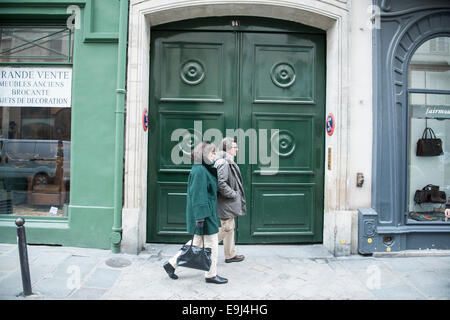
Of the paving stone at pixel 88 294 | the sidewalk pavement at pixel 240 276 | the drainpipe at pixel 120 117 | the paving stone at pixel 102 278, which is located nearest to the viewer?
the paving stone at pixel 88 294

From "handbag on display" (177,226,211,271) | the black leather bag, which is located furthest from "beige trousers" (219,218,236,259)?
the black leather bag

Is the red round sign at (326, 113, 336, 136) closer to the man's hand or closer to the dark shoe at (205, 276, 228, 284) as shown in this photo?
the man's hand

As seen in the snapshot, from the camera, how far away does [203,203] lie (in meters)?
3.89

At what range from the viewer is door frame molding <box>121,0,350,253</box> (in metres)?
5.25

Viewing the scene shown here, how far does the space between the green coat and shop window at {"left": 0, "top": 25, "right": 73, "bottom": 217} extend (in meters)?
2.79

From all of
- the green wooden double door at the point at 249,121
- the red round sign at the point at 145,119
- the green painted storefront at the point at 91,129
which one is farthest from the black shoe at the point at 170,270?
the red round sign at the point at 145,119

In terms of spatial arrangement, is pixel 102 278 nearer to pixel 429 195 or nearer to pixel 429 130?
pixel 429 195

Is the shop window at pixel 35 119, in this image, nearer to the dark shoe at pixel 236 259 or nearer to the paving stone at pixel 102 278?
the paving stone at pixel 102 278

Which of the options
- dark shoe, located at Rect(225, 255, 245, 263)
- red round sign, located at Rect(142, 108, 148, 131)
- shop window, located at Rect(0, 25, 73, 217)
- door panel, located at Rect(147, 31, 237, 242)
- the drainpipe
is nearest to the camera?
dark shoe, located at Rect(225, 255, 245, 263)

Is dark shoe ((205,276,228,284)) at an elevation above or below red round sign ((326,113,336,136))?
below

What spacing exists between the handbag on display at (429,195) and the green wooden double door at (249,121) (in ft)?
5.60

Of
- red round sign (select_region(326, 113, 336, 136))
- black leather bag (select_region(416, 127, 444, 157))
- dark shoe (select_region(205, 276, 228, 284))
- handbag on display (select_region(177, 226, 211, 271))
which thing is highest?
red round sign (select_region(326, 113, 336, 136))

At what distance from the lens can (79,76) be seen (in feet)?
Answer: 17.6

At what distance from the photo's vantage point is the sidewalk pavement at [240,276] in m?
3.86
